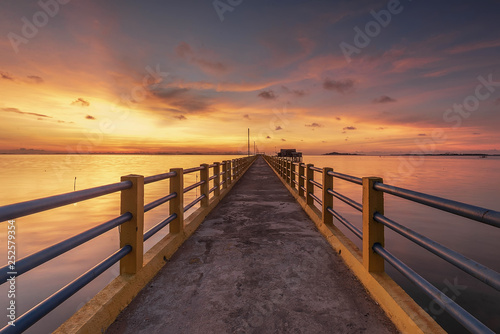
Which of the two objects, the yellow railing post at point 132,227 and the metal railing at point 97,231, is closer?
the metal railing at point 97,231

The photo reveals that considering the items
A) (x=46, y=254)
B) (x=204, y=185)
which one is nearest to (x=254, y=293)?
(x=46, y=254)

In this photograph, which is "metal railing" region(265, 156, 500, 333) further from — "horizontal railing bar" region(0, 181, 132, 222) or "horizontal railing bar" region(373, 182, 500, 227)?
"horizontal railing bar" region(0, 181, 132, 222)

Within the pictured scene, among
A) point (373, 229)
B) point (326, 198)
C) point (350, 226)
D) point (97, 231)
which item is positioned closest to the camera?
point (97, 231)

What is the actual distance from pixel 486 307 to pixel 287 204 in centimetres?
536

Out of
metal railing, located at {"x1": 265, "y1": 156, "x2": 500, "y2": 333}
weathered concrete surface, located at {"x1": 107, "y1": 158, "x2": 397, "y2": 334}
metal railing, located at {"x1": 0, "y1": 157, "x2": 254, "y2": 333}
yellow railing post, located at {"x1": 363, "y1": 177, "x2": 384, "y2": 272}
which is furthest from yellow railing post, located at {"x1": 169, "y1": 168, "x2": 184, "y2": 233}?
yellow railing post, located at {"x1": 363, "y1": 177, "x2": 384, "y2": 272}

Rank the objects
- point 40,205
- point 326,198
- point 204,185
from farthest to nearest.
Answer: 1. point 204,185
2. point 326,198
3. point 40,205

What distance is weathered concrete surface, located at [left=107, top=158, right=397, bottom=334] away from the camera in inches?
93.6

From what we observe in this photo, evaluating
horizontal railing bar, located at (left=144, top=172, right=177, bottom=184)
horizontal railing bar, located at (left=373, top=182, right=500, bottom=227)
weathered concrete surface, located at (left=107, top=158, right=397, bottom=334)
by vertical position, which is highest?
horizontal railing bar, located at (left=144, top=172, right=177, bottom=184)

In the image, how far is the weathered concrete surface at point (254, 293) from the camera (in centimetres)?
238

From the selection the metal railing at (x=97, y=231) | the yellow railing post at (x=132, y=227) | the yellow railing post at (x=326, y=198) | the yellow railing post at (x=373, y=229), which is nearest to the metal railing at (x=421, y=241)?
the yellow railing post at (x=373, y=229)

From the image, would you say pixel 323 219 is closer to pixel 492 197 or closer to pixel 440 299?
pixel 440 299

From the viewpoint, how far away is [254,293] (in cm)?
289

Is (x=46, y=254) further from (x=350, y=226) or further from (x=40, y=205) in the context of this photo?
(x=350, y=226)

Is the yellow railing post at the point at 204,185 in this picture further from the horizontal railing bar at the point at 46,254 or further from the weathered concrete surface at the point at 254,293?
the horizontal railing bar at the point at 46,254
